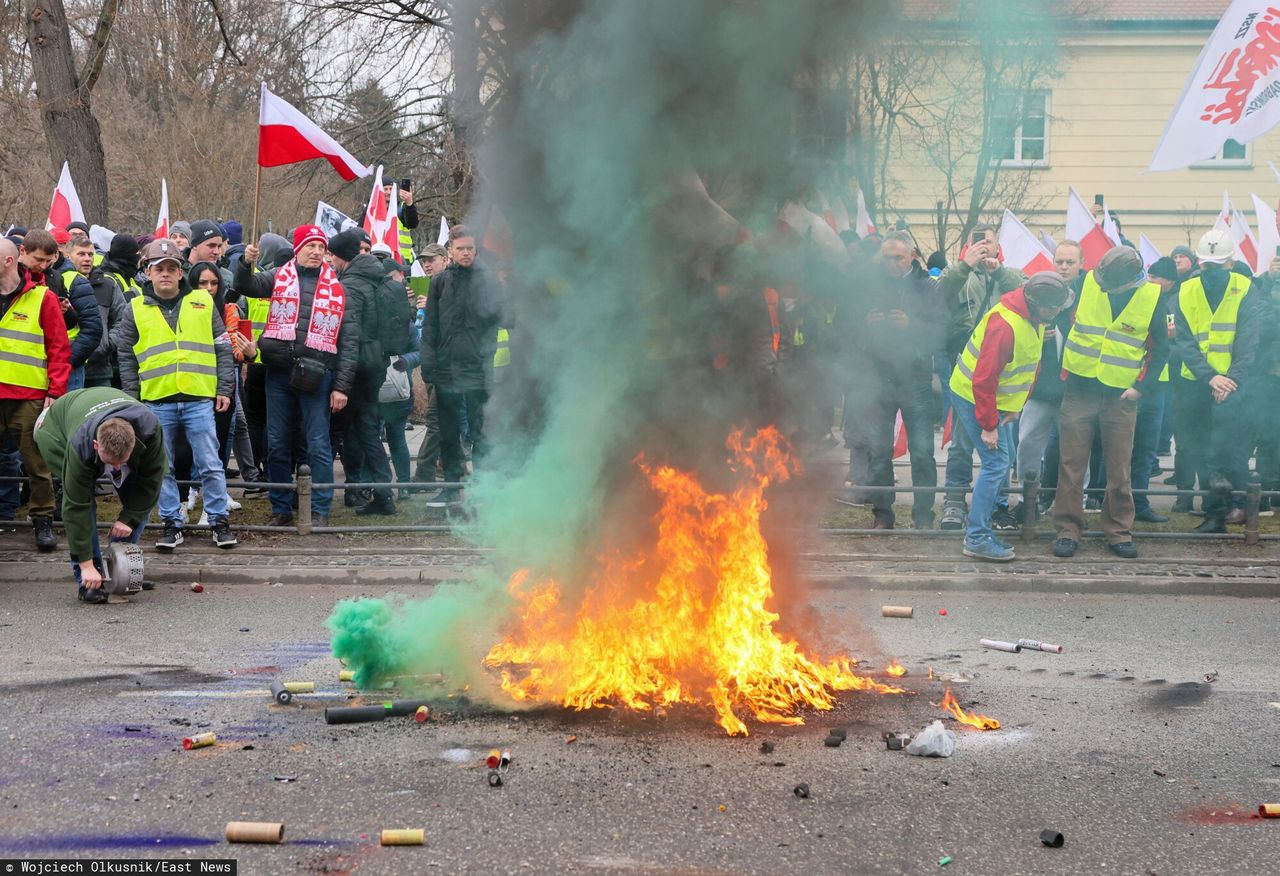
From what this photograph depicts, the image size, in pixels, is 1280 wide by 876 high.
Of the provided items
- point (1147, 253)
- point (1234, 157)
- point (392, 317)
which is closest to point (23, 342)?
point (392, 317)

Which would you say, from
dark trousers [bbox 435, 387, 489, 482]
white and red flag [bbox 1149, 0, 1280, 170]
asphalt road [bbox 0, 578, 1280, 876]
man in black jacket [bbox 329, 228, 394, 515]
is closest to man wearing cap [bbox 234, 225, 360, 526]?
man in black jacket [bbox 329, 228, 394, 515]

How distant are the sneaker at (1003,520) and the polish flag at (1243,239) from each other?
15.7 feet

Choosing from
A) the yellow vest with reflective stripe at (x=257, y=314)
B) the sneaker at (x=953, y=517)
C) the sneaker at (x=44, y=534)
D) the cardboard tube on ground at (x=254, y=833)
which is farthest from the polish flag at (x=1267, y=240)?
the cardboard tube on ground at (x=254, y=833)

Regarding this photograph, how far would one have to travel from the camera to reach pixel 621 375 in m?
5.90

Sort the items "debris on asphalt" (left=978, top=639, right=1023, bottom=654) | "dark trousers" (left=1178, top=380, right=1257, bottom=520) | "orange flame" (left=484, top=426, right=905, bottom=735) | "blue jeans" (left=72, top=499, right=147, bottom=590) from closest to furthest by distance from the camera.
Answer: "orange flame" (left=484, top=426, right=905, bottom=735), "debris on asphalt" (left=978, top=639, right=1023, bottom=654), "blue jeans" (left=72, top=499, right=147, bottom=590), "dark trousers" (left=1178, top=380, right=1257, bottom=520)

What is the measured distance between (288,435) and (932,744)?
6182 mm

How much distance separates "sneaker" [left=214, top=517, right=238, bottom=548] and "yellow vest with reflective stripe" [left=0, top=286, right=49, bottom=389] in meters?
1.49

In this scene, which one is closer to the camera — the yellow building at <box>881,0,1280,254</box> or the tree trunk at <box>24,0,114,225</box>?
the yellow building at <box>881,0,1280,254</box>

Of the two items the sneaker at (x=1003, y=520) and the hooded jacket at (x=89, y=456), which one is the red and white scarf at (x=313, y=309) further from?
the sneaker at (x=1003, y=520)

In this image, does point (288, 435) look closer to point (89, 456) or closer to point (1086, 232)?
point (89, 456)

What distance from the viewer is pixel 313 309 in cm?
931

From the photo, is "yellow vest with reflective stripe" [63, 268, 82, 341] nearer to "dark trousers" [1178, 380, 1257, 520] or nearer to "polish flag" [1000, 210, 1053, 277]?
"polish flag" [1000, 210, 1053, 277]

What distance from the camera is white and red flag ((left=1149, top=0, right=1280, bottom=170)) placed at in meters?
9.13

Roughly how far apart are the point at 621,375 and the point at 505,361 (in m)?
3.60
